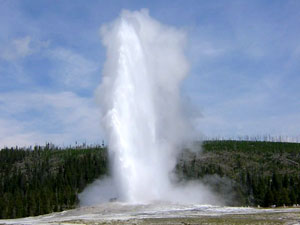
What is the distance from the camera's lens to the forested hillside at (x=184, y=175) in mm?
65938

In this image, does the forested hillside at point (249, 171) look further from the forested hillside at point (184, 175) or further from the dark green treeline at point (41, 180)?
the dark green treeline at point (41, 180)

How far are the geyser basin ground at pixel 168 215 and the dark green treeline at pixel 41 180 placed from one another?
32.4 metres

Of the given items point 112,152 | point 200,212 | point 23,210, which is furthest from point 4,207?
point 200,212

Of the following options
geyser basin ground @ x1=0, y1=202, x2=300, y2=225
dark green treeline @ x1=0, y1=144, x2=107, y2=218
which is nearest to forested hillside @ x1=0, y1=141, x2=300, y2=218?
dark green treeline @ x1=0, y1=144, x2=107, y2=218

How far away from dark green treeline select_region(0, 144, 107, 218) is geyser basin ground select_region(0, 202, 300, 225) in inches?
1276

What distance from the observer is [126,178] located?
3919cm

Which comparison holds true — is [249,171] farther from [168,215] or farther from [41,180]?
[168,215]

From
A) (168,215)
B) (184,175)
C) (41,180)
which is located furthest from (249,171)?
(168,215)

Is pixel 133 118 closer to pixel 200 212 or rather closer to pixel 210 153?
pixel 200 212

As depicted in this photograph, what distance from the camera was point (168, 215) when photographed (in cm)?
2956

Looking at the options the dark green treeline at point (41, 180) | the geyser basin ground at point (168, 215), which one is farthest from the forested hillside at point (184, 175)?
the geyser basin ground at point (168, 215)

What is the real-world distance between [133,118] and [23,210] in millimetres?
31311

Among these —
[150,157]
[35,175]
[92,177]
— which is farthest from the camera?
[35,175]

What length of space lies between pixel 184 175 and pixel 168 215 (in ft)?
211
